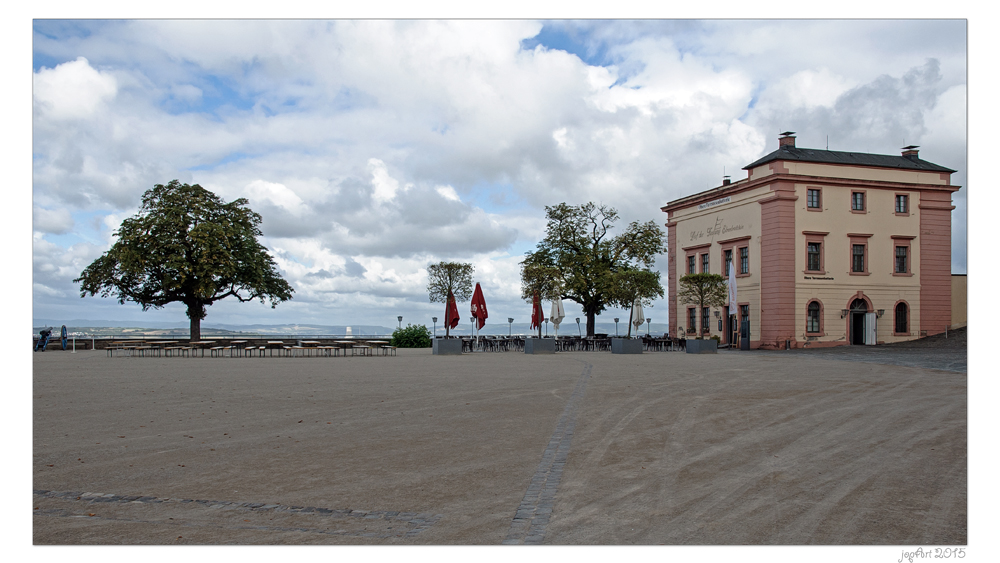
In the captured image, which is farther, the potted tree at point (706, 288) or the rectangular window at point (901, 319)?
the rectangular window at point (901, 319)

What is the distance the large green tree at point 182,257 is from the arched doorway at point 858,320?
31.6m

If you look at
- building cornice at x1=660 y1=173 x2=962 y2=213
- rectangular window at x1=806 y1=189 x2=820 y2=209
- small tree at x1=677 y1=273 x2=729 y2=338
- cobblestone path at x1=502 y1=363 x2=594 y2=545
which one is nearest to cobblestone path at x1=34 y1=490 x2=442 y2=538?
cobblestone path at x1=502 y1=363 x2=594 y2=545

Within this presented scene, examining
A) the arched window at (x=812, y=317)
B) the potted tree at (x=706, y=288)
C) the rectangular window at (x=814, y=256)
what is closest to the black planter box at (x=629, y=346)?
the potted tree at (x=706, y=288)

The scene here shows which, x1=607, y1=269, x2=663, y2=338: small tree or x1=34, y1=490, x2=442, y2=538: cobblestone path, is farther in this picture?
x1=607, y1=269, x2=663, y2=338: small tree

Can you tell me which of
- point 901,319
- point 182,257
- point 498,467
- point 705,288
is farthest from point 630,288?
point 498,467

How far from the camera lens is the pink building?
37.0 meters

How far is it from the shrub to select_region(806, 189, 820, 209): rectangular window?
21480mm

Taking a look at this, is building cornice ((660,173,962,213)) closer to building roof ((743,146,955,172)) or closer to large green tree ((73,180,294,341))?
building roof ((743,146,955,172))

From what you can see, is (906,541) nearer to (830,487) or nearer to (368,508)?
(830,487)

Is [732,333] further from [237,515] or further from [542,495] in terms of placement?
[237,515]

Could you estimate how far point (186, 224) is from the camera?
1559 inches

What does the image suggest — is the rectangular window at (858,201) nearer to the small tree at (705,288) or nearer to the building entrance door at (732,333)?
the small tree at (705,288)

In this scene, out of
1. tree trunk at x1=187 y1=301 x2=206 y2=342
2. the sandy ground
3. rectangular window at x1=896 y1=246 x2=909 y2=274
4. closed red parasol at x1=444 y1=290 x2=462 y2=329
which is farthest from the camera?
tree trunk at x1=187 y1=301 x2=206 y2=342

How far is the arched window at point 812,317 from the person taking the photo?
122 feet
